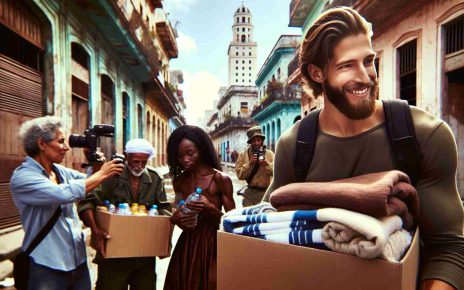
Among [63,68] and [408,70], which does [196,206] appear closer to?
[63,68]

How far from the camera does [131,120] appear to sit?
1397 cm

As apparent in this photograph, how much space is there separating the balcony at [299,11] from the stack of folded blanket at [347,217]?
639 inches

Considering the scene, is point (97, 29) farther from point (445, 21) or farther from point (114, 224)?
point (445, 21)

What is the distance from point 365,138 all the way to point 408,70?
9211 millimetres

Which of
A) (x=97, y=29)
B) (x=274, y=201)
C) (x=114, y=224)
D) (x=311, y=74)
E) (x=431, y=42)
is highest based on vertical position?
(x=97, y=29)

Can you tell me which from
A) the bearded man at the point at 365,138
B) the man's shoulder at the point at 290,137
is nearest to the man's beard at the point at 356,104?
the bearded man at the point at 365,138

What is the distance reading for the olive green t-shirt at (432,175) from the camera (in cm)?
95

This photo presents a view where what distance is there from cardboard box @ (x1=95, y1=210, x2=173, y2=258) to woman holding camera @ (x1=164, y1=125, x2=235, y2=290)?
0.15m

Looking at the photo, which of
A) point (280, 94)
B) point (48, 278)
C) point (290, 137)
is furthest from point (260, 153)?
point (280, 94)

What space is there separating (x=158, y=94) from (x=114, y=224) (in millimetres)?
17241

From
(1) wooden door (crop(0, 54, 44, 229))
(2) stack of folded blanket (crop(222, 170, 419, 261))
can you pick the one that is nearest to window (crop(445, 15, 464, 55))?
(2) stack of folded blanket (crop(222, 170, 419, 261))

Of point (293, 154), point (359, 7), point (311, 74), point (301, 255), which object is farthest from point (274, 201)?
point (359, 7)

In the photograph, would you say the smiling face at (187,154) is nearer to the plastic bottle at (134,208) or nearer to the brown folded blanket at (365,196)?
the plastic bottle at (134,208)

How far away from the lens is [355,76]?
105cm
